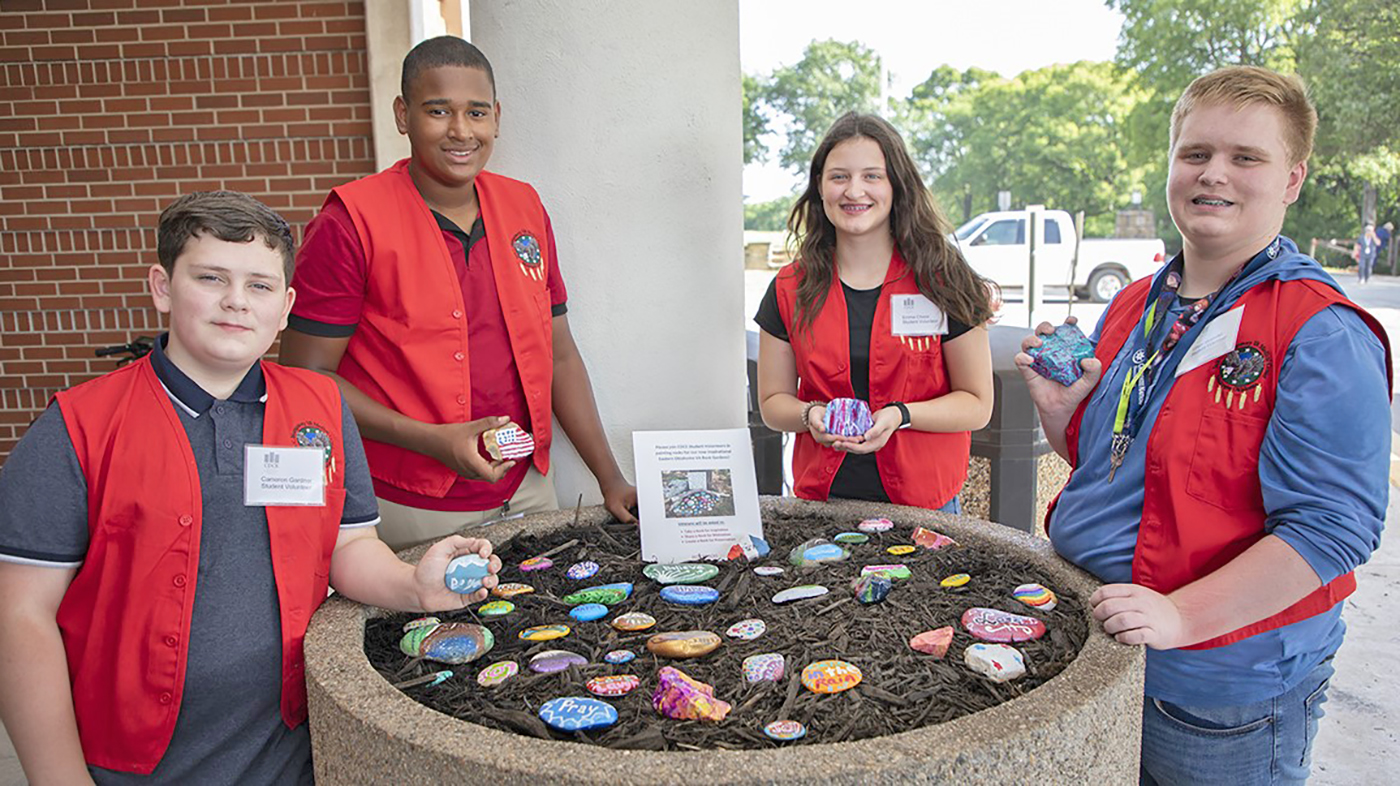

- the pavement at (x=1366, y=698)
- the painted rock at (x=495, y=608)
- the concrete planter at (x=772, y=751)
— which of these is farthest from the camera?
the pavement at (x=1366, y=698)

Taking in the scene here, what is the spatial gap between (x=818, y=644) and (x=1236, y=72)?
1148 millimetres

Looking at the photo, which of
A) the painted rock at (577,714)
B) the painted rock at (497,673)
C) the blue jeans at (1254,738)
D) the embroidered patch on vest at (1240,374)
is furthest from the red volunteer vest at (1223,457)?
the painted rock at (497,673)

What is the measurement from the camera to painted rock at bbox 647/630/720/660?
1609mm

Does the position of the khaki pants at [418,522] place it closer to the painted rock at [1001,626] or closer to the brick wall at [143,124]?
the painted rock at [1001,626]

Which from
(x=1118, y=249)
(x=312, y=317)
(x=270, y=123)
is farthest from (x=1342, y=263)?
(x=312, y=317)

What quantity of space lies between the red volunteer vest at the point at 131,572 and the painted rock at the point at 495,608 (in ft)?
1.60

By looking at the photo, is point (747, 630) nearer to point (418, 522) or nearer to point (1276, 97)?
point (418, 522)

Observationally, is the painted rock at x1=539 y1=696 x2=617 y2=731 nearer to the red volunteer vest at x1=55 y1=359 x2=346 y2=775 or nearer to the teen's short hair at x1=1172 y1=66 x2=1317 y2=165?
the red volunteer vest at x1=55 y1=359 x2=346 y2=775

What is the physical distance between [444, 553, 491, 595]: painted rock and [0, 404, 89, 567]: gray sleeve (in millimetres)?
542

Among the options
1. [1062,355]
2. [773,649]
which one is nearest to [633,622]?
[773,649]

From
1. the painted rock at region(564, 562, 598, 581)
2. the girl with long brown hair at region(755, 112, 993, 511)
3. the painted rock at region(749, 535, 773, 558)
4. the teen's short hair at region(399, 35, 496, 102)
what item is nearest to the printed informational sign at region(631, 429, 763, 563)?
the painted rock at region(749, 535, 773, 558)

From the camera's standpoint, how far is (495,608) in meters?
1.83

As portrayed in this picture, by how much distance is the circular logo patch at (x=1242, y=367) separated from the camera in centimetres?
149

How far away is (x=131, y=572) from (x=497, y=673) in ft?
1.84
